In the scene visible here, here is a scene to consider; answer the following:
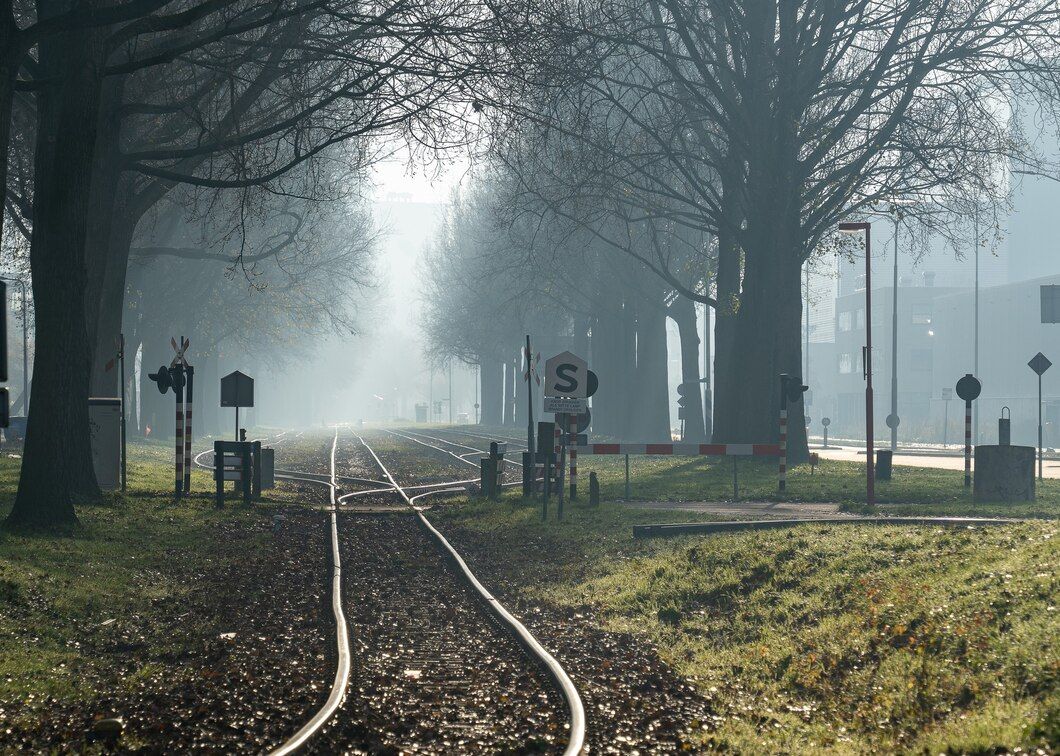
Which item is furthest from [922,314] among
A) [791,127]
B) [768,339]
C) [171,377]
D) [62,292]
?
[62,292]

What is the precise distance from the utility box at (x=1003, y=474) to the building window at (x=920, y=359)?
78845 mm

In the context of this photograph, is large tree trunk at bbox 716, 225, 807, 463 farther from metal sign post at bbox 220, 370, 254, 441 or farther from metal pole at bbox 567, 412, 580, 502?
metal sign post at bbox 220, 370, 254, 441

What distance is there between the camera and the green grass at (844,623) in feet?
22.3

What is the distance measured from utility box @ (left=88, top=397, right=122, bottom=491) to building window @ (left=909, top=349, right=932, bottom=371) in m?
82.5

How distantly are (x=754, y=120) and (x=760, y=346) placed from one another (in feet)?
16.3

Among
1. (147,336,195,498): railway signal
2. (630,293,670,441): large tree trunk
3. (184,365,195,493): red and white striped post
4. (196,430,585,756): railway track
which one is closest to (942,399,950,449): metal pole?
(630,293,670,441): large tree trunk

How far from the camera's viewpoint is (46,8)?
1655 centimetres

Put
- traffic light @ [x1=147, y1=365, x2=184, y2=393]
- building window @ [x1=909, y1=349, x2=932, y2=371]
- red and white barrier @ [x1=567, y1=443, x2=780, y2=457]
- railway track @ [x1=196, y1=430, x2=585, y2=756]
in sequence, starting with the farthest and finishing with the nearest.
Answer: building window @ [x1=909, y1=349, x2=932, y2=371], traffic light @ [x1=147, y1=365, x2=184, y2=393], red and white barrier @ [x1=567, y1=443, x2=780, y2=457], railway track @ [x1=196, y1=430, x2=585, y2=756]

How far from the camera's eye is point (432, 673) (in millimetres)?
8367

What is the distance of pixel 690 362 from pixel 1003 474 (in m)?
23.4

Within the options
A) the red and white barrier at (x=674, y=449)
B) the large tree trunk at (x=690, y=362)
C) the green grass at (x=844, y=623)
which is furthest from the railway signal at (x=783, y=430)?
the large tree trunk at (x=690, y=362)

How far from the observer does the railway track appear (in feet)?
22.1

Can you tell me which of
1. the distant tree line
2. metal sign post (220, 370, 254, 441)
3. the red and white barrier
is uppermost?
the distant tree line

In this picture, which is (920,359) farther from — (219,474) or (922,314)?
(219,474)
